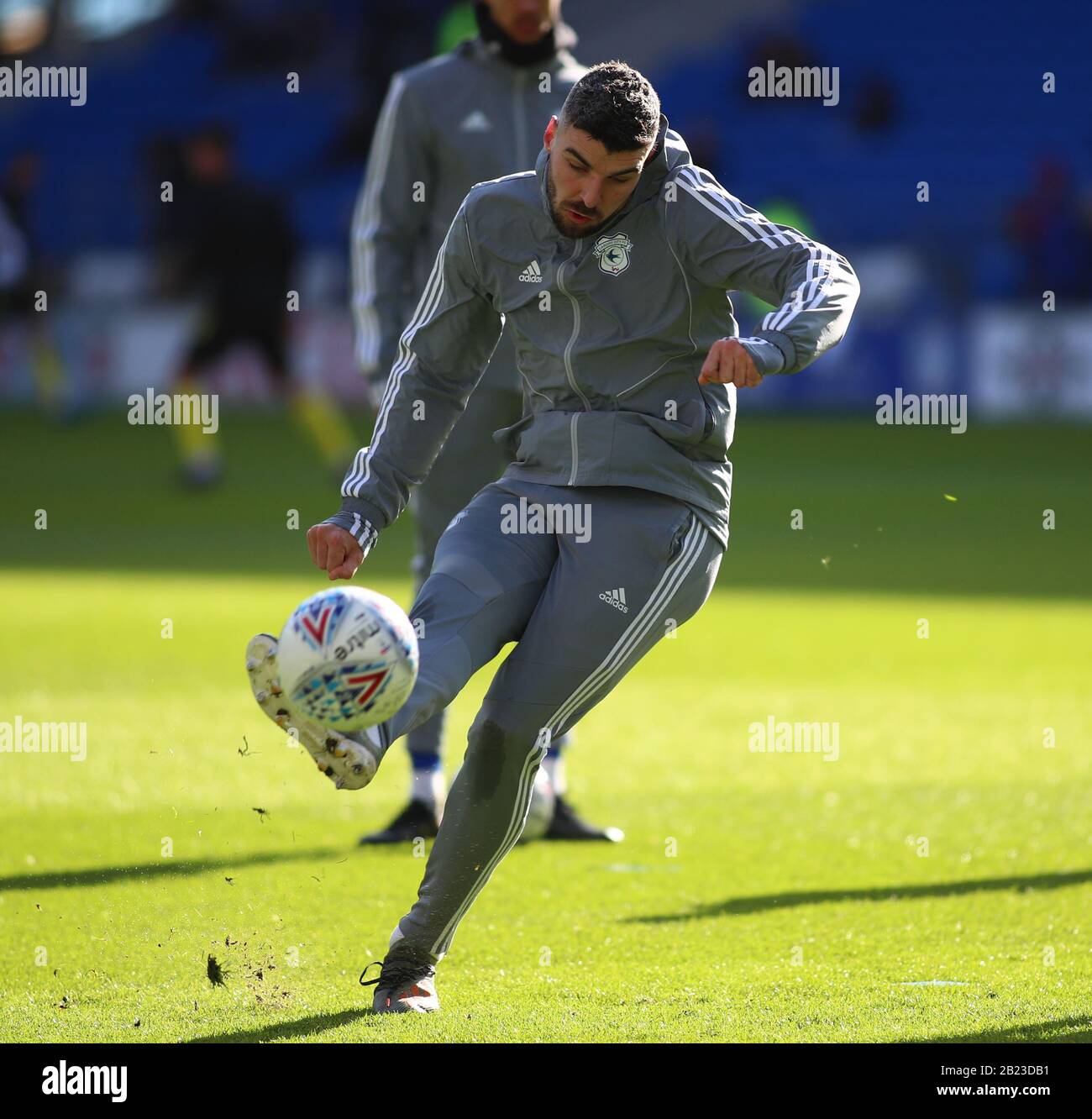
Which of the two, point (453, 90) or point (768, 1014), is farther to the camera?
point (453, 90)

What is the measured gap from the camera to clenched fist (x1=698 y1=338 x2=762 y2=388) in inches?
155

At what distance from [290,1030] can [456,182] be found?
3230mm

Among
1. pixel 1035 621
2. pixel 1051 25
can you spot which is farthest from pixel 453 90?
pixel 1051 25

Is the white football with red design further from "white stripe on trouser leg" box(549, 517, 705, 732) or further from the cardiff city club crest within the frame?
the cardiff city club crest

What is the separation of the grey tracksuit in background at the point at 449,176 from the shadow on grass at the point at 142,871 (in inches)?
24.9

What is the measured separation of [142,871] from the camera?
5.87 metres

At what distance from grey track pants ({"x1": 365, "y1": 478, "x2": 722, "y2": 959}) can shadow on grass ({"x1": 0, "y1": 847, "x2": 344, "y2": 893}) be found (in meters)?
1.60

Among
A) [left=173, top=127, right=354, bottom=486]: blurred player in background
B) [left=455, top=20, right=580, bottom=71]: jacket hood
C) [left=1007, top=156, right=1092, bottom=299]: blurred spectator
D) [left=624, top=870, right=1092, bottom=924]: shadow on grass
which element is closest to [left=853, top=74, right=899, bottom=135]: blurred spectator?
[left=1007, top=156, right=1092, bottom=299]: blurred spectator

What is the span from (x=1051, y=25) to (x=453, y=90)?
28796 millimetres

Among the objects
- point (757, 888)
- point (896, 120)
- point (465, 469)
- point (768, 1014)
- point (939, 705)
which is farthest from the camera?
point (896, 120)

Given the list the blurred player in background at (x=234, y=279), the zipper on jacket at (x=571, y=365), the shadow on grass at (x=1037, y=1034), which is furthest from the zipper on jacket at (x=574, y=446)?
the blurred player in background at (x=234, y=279)

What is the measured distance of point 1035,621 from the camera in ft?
35.8

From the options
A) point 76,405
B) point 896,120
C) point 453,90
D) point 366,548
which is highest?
point 896,120
